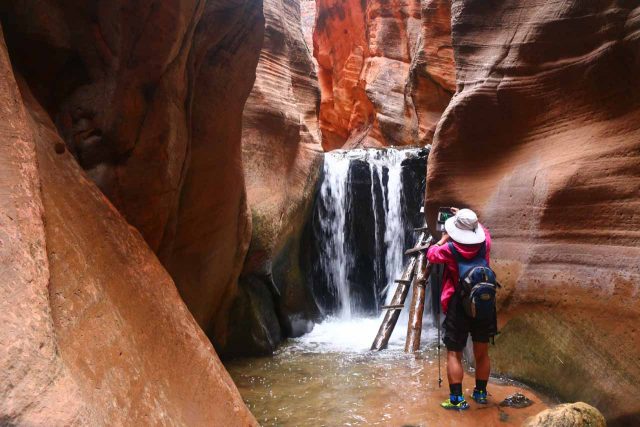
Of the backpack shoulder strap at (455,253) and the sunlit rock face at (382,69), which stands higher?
the sunlit rock face at (382,69)

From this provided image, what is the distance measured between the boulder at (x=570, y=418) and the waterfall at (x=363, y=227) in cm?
681

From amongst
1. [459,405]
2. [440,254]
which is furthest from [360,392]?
[440,254]

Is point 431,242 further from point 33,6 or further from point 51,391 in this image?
point 51,391

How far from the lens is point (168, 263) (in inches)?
198

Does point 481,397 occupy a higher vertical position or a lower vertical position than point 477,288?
lower

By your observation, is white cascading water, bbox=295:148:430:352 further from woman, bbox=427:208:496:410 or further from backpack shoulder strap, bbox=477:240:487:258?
backpack shoulder strap, bbox=477:240:487:258

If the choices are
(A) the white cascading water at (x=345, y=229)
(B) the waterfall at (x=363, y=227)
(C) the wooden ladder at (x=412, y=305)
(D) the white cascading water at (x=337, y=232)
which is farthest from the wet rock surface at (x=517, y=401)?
(D) the white cascading water at (x=337, y=232)

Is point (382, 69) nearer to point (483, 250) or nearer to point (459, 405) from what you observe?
point (483, 250)

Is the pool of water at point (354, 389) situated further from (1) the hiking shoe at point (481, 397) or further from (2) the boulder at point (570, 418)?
(2) the boulder at point (570, 418)

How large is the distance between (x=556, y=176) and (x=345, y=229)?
6034 millimetres

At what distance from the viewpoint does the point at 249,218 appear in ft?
23.2

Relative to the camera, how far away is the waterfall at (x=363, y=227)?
10523 mm

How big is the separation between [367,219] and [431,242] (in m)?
2.91

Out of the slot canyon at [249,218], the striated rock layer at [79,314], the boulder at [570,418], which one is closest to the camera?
the striated rock layer at [79,314]
